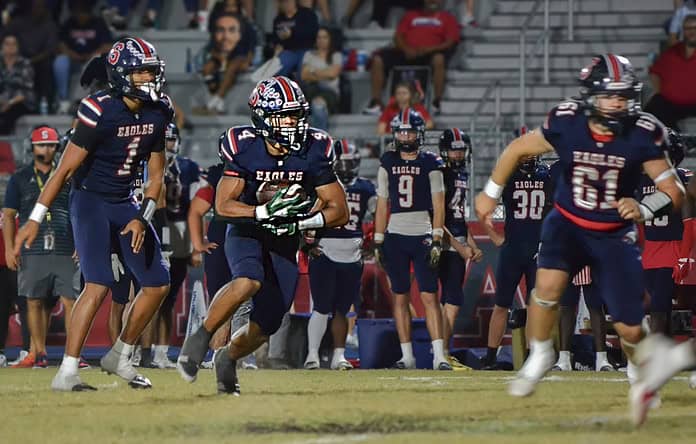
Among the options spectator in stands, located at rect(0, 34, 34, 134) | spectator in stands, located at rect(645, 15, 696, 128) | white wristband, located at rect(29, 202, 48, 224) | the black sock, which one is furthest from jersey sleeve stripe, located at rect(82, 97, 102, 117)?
spectator in stands, located at rect(0, 34, 34, 134)

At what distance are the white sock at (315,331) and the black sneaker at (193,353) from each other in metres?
4.11

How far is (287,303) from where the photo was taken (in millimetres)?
7578

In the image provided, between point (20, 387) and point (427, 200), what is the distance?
13.5 ft

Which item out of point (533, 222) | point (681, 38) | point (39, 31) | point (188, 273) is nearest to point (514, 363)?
point (533, 222)

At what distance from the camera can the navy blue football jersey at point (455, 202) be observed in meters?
11.7

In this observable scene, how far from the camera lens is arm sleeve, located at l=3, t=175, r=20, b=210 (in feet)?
36.9

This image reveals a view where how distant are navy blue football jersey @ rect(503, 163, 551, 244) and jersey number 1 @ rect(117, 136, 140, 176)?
401cm

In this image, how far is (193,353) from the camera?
24.3 feet

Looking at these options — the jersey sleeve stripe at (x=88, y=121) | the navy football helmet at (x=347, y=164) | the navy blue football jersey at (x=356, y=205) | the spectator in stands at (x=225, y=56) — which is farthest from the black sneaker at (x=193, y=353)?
the spectator in stands at (x=225, y=56)

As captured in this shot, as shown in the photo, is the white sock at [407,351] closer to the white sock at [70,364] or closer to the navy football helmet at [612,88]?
the white sock at [70,364]

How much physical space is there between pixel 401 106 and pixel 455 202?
3.02 meters

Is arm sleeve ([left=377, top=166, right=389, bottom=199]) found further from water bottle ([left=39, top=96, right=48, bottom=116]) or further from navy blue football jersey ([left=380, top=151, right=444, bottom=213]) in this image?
water bottle ([left=39, top=96, right=48, bottom=116])

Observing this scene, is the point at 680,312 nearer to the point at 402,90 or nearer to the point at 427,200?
the point at 427,200

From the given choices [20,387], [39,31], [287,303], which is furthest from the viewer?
[39,31]
